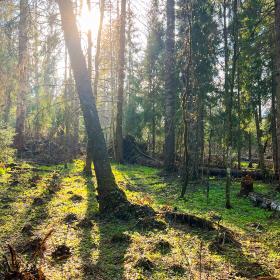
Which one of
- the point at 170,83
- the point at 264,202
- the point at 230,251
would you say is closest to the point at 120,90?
the point at 170,83

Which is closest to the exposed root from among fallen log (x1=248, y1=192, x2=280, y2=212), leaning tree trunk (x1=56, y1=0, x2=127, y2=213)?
leaning tree trunk (x1=56, y1=0, x2=127, y2=213)

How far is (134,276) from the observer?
506cm

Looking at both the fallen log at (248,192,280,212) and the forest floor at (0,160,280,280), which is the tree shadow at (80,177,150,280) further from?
the fallen log at (248,192,280,212)

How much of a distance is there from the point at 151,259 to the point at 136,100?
2362 centimetres

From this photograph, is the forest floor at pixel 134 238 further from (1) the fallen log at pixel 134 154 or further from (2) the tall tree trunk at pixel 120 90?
(1) the fallen log at pixel 134 154

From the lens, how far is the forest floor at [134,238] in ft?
17.3

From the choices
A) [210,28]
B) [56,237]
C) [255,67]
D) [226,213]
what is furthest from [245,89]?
[56,237]

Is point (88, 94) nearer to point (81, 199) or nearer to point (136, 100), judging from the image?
point (81, 199)

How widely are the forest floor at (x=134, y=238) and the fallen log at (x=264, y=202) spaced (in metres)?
0.22

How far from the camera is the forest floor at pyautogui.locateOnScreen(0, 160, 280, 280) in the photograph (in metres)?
5.27

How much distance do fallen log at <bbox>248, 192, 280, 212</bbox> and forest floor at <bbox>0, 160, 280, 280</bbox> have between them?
0.22 metres

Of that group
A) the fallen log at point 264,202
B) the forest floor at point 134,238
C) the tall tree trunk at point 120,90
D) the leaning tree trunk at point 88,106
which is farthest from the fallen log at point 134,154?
the leaning tree trunk at point 88,106

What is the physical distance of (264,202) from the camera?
10.1m

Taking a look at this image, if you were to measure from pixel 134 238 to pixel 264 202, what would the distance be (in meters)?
5.11
